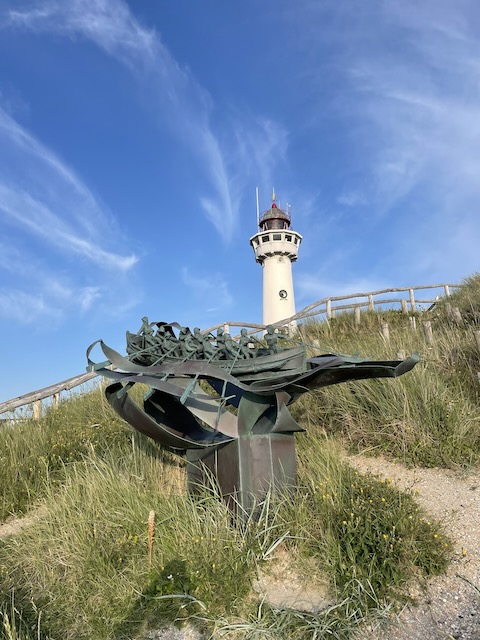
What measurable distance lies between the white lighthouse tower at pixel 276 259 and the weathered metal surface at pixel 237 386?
81.9ft

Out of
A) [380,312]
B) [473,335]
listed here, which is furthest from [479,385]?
[380,312]

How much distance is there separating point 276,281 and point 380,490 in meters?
27.3

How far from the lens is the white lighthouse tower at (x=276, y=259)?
30953mm

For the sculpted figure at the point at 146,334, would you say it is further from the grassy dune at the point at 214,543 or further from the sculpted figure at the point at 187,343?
the grassy dune at the point at 214,543

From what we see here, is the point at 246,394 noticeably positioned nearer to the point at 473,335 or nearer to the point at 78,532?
the point at 78,532

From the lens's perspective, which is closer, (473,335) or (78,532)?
(78,532)

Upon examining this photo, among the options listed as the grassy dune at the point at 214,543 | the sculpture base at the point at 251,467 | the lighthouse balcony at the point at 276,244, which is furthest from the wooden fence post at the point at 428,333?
the lighthouse balcony at the point at 276,244

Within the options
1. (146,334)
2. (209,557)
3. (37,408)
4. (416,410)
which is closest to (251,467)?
(209,557)

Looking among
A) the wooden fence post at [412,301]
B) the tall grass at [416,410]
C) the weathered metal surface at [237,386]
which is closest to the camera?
the weathered metal surface at [237,386]

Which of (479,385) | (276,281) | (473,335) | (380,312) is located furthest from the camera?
(276,281)

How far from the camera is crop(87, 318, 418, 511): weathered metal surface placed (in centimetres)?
447

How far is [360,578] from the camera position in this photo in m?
3.74

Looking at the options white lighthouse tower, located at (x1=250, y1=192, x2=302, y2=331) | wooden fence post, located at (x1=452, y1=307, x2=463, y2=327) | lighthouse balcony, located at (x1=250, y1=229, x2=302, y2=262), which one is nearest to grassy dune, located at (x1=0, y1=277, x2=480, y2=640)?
wooden fence post, located at (x1=452, y1=307, x2=463, y2=327)

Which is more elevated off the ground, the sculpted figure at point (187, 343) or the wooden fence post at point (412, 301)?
the wooden fence post at point (412, 301)
